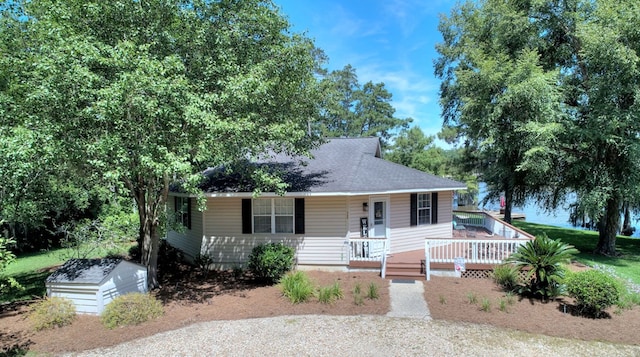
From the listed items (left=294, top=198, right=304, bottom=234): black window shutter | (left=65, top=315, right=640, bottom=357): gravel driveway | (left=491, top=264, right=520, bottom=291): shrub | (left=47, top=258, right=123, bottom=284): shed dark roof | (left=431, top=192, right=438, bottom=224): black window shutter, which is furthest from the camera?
(left=431, top=192, right=438, bottom=224): black window shutter

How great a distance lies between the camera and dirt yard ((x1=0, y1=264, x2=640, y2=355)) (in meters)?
6.86

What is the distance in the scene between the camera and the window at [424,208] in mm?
13648

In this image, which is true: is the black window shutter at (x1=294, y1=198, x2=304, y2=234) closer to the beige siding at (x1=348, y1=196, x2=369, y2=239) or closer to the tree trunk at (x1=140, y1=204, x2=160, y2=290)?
the beige siding at (x1=348, y1=196, x2=369, y2=239)

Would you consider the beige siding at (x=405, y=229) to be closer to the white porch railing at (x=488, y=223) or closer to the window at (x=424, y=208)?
the window at (x=424, y=208)

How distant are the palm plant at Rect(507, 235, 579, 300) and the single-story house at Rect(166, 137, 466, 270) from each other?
421 cm

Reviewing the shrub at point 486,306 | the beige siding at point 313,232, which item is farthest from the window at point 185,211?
the shrub at point 486,306

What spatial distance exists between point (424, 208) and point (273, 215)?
6.16 m

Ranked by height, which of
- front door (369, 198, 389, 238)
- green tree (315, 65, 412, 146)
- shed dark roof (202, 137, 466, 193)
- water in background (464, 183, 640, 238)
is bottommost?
water in background (464, 183, 640, 238)

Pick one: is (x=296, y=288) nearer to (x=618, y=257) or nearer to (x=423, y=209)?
(x=423, y=209)

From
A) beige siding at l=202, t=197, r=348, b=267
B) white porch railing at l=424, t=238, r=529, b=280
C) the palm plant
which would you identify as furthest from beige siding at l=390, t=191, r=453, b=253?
the palm plant

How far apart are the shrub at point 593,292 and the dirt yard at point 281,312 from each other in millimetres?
280

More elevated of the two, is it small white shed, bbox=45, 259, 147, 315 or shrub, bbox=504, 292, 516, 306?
small white shed, bbox=45, 259, 147, 315

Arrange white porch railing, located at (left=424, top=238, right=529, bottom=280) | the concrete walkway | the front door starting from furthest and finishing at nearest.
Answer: the front door < white porch railing, located at (left=424, top=238, right=529, bottom=280) < the concrete walkway

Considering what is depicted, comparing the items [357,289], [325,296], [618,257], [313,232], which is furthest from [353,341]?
[618,257]
